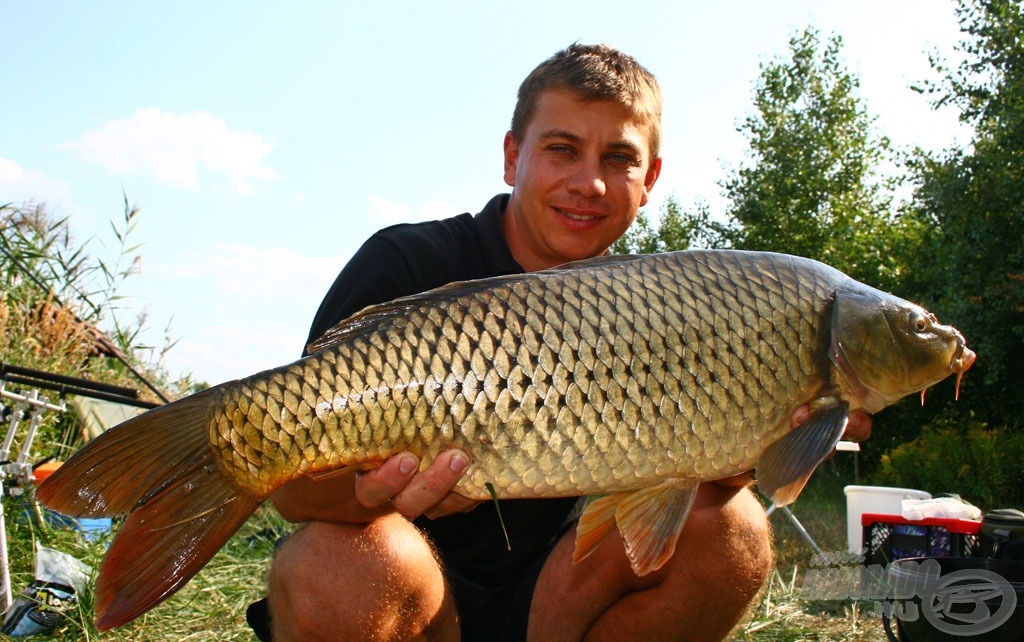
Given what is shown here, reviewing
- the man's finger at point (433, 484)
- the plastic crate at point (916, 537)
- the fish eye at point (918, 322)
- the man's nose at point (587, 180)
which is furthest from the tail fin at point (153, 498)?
the plastic crate at point (916, 537)

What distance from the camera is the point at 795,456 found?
1671 millimetres

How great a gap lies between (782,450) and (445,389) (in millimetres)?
642

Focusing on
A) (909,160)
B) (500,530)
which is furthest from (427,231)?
(909,160)

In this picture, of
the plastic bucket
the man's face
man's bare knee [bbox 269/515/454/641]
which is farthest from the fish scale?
the plastic bucket

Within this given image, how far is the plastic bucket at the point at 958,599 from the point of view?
2000 mm

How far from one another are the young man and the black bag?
86 centimetres

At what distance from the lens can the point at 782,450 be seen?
1.69m

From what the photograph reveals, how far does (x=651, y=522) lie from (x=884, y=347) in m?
0.57

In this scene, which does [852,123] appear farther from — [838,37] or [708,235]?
[708,235]

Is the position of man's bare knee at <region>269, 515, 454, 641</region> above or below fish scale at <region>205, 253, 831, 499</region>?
below

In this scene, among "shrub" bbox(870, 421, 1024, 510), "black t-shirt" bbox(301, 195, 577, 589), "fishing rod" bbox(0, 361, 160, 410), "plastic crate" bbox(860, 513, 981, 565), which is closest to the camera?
"black t-shirt" bbox(301, 195, 577, 589)

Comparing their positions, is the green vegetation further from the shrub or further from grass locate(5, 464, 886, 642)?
grass locate(5, 464, 886, 642)

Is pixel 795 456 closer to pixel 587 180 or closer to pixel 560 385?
pixel 560 385

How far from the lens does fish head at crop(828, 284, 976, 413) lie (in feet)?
5.71
